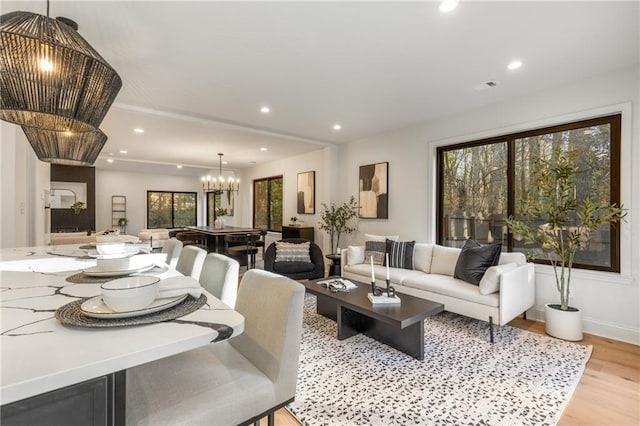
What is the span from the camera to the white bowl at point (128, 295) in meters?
0.88

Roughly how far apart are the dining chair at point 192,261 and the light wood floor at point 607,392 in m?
1.02

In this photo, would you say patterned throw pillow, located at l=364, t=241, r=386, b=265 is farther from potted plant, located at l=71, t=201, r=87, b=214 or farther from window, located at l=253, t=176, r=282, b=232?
potted plant, located at l=71, t=201, r=87, b=214

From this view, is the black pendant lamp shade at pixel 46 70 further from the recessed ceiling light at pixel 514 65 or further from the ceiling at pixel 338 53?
the recessed ceiling light at pixel 514 65

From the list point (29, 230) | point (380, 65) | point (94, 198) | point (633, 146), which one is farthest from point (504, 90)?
point (94, 198)

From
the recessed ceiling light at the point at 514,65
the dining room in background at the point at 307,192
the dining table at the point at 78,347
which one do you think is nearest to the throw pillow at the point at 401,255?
the recessed ceiling light at the point at 514,65

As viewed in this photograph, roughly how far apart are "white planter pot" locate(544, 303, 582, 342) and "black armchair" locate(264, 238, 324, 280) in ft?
9.43

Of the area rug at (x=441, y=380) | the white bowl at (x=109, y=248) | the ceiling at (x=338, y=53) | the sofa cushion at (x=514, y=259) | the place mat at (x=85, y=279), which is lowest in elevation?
the area rug at (x=441, y=380)

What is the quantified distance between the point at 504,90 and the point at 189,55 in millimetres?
3431

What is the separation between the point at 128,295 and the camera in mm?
888

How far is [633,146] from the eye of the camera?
2891 mm

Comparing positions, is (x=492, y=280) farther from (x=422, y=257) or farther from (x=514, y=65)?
(x=514, y=65)

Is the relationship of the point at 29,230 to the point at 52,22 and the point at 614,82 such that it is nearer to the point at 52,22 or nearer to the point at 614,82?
the point at 52,22

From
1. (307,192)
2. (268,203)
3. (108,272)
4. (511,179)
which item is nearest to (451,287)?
(511,179)

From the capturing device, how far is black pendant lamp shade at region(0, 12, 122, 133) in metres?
1.26
